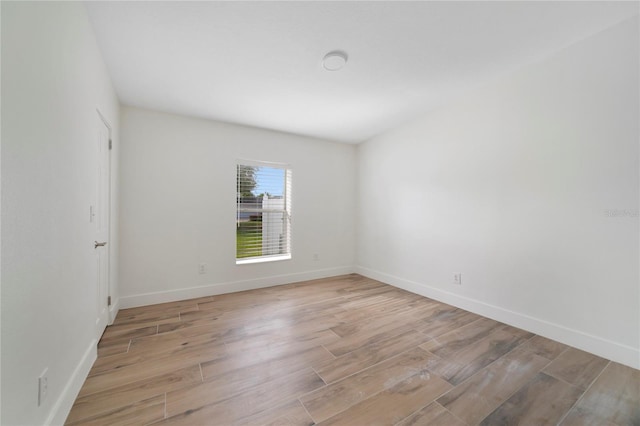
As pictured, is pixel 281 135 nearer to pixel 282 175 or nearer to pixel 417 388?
pixel 282 175

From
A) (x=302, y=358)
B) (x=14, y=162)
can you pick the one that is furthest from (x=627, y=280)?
(x=14, y=162)

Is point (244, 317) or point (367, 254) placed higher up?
point (367, 254)

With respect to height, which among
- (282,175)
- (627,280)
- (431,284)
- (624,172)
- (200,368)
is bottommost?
(200,368)

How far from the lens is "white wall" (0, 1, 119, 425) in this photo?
96 cm

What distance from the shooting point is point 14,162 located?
0.99m

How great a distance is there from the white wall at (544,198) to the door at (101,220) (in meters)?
3.58

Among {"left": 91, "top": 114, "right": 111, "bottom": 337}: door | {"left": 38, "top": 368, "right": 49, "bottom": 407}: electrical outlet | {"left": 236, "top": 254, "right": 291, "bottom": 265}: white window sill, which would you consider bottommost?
{"left": 38, "top": 368, "right": 49, "bottom": 407}: electrical outlet

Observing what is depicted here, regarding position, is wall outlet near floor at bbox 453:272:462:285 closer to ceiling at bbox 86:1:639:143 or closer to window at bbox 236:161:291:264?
ceiling at bbox 86:1:639:143

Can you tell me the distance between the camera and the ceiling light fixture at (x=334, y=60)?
2.19 metres

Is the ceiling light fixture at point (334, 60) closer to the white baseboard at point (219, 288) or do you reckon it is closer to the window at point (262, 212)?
the window at point (262, 212)

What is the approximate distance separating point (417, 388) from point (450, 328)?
1085mm

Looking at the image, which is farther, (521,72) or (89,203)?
(521,72)

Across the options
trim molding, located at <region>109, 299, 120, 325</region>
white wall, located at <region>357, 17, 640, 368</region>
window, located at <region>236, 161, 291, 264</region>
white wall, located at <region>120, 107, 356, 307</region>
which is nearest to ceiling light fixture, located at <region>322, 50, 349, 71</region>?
white wall, located at <region>357, 17, 640, 368</region>

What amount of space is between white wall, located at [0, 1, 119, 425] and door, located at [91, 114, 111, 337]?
310 mm
